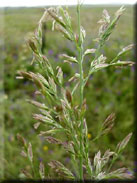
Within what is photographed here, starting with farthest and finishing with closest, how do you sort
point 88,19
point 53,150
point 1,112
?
point 88,19
point 1,112
point 53,150

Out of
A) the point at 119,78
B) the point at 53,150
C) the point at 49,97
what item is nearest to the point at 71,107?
the point at 49,97

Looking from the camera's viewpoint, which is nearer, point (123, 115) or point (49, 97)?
point (49, 97)

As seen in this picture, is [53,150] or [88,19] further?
[88,19]

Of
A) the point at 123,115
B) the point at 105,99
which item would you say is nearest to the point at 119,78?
the point at 105,99

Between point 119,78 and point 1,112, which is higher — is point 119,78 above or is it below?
above

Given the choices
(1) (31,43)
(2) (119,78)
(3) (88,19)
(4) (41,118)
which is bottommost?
(2) (119,78)

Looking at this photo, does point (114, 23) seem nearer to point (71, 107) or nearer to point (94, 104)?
point (71, 107)

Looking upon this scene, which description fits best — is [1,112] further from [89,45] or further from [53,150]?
[89,45]

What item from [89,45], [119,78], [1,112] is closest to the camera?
[1,112]

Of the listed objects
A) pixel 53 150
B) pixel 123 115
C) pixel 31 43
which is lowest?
Answer: pixel 53 150
